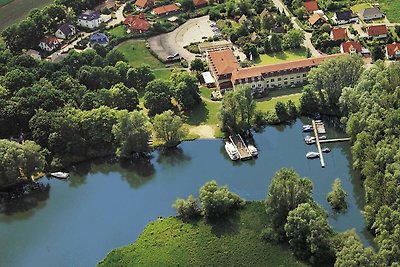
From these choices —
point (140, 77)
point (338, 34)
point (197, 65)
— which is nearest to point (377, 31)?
point (338, 34)

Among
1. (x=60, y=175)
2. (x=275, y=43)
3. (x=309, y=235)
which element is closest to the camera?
(x=309, y=235)

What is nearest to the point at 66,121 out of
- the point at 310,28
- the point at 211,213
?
the point at 211,213

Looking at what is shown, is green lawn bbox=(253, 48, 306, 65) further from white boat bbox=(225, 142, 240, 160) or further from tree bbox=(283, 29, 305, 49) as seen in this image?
white boat bbox=(225, 142, 240, 160)

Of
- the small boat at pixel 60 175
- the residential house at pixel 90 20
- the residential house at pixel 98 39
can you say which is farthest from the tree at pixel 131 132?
the residential house at pixel 90 20

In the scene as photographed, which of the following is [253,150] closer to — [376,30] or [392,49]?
[392,49]

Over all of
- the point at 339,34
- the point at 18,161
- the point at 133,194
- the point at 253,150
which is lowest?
the point at 339,34
